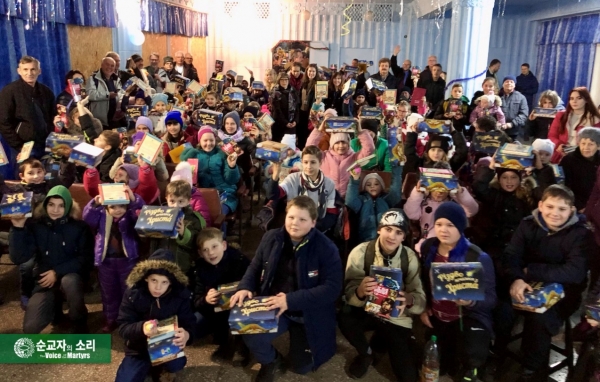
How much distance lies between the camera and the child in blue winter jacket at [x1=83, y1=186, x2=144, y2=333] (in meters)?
3.14

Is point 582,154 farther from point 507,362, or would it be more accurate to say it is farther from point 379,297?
point 379,297

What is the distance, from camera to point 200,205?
3.64 m

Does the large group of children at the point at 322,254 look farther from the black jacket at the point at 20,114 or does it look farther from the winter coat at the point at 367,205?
the black jacket at the point at 20,114

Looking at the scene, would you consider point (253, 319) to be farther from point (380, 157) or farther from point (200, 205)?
point (380, 157)

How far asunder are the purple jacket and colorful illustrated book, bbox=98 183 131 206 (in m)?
0.17

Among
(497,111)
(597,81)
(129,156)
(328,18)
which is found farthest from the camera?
(328,18)

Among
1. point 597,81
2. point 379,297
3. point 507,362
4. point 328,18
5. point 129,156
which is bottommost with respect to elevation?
point 507,362

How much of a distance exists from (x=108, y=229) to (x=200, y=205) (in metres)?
0.70

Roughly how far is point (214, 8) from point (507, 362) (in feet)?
44.1

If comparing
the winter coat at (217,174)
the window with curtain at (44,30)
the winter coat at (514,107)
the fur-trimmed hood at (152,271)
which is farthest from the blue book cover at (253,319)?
the winter coat at (514,107)

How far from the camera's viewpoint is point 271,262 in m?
2.77

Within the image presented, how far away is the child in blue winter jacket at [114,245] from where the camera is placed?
314 cm

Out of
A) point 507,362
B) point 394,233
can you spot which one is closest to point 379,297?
point 394,233

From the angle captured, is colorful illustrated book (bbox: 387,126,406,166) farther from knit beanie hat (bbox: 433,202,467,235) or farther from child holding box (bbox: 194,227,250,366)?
child holding box (bbox: 194,227,250,366)
